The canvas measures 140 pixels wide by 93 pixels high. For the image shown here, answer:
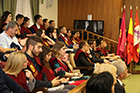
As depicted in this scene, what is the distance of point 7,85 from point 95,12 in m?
8.92

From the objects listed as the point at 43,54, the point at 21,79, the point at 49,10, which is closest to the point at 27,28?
the point at 43,54

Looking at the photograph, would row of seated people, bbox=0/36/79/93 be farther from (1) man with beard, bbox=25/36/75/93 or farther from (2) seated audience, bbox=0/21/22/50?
(2) seated audience, bbox=0/21/22/50

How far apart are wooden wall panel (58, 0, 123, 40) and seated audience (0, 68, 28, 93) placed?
8631 mm

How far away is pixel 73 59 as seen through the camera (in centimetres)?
515

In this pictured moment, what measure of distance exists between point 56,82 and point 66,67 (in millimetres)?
1007

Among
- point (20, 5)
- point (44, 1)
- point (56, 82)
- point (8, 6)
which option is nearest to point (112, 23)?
point (44, 1)

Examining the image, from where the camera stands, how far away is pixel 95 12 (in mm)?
10625

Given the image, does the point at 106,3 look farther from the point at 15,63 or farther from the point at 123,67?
the point at 15,63

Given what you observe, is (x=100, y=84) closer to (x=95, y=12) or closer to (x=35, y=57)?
(x=35, y=57)

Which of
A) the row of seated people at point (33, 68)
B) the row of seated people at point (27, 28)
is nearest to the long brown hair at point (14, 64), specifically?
the row of seated people at point (33, 68)

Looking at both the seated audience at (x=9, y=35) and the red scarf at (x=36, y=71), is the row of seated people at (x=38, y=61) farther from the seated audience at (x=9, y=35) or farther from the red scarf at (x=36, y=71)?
the seated audience at (x=9, y=35)

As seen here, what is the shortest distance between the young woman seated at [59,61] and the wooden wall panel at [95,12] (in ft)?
22.0

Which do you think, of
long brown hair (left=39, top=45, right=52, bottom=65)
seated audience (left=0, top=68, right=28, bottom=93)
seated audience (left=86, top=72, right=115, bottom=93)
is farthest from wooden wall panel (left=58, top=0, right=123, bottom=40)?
seated audience (left=86, top=72, right=115, bottom=93)

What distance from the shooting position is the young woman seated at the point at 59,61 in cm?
379
